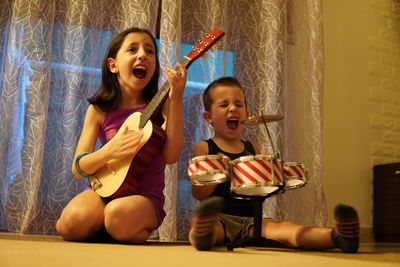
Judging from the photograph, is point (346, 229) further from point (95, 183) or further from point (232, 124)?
point (95, 183)

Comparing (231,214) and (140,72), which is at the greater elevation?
(140,72)

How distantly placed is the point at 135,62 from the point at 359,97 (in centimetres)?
156

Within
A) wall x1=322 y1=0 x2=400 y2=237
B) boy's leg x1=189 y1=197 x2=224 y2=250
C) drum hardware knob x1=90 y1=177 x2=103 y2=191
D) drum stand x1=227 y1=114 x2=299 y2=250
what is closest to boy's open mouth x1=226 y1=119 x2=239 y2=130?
drum stand x1=227 y1=114 x2=299 y2=250

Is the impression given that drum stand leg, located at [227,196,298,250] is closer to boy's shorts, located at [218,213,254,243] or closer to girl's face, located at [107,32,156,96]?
boy's shorts, located at [218,213,254,243]

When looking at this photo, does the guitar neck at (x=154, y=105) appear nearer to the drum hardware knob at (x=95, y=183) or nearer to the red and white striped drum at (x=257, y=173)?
the drum hardware knob at (x=95, y=183)

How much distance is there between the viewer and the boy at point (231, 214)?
1.13 m

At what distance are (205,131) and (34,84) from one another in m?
0.74

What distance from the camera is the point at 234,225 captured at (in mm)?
1555

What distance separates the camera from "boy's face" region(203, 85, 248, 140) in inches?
68.4

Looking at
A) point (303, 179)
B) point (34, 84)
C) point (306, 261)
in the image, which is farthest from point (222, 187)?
point (34, 84)

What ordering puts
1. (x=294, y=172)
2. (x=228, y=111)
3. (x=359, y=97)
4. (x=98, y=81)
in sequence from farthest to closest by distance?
1. (x=359, y=97)
2. (x=98, y=81)
3. (x=228, y=111)
4. (x=294, y=172)

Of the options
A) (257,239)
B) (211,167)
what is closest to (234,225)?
(257,239)

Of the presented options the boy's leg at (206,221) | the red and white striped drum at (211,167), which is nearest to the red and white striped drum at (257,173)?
the red and white striped drum at (211,167)

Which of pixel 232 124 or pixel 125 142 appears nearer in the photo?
pixel 125 142
